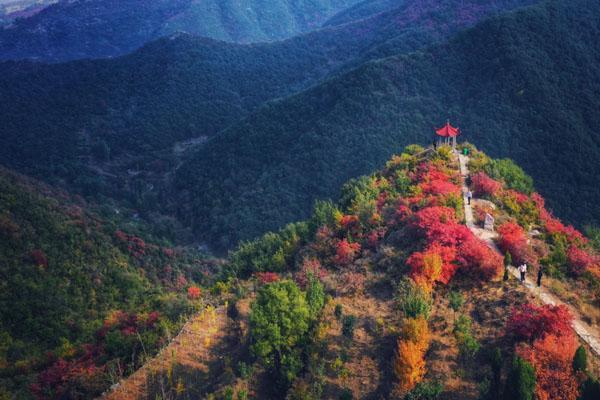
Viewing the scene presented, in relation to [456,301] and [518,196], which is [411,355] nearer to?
[456,301]

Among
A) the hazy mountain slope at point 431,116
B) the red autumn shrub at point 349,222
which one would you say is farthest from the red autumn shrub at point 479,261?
the hazy mountain slope at point 431,116

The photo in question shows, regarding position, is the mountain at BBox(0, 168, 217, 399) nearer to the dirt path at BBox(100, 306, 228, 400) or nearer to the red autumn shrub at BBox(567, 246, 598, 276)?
the dirt path at BBox(100, 306, 228, 400)

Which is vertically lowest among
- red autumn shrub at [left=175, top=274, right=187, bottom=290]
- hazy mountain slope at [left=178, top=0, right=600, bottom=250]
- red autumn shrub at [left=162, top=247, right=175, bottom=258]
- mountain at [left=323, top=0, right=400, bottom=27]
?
red autumn shrub at [left=175, top=274, right=187, bottom=290]

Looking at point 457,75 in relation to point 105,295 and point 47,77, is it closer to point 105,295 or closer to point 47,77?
point 105,295

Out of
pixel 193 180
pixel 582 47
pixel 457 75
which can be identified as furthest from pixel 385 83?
pixel 193 180

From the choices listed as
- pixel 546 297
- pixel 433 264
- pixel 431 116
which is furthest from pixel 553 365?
pixel 431 116

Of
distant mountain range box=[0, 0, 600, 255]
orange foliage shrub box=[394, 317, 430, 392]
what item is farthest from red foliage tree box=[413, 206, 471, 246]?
distant mountain range box=[0, 0, 600, 255]
